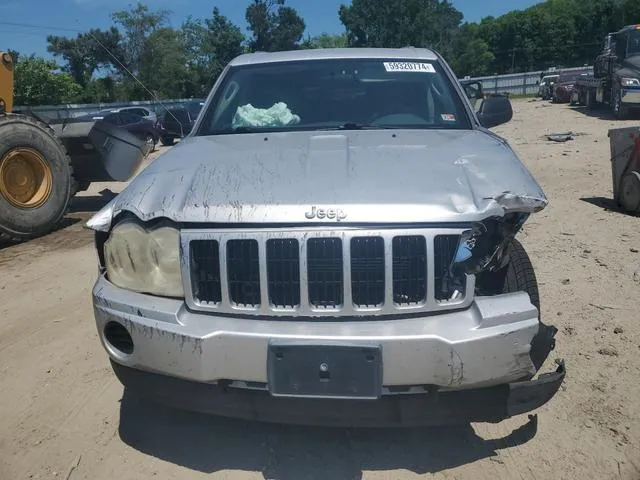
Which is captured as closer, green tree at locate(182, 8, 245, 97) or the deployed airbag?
the deployed airbag

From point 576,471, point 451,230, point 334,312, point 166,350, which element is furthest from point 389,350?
point 576,471

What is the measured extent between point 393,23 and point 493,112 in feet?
189

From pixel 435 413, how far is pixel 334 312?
58 cm

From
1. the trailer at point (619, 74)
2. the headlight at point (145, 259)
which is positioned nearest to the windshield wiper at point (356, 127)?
the headlight at point (145, 259)

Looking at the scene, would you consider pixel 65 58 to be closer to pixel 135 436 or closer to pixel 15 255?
pixel 15 255

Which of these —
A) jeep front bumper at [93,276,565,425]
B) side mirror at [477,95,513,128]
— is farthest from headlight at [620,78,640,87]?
jeep front bumper at [93,276,565,425]

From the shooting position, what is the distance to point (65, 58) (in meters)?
45.9

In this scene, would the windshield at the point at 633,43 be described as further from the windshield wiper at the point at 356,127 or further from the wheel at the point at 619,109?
the windshield wiper at the point at 356,127

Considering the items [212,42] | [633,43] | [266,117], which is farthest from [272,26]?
[266,117]

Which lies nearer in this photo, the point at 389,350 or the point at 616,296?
the point at 389,350

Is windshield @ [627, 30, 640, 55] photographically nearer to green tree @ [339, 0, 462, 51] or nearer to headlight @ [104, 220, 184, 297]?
headlight @ [104, 220, 184, 297]

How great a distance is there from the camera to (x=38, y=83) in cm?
3666

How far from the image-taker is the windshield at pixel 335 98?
3.79m

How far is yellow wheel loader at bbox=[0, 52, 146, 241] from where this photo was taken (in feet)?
22.9
